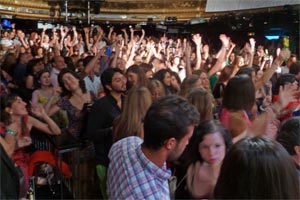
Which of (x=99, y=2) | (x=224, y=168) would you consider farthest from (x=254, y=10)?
(x=224, y=168)

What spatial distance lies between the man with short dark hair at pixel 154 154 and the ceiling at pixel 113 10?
13.2m

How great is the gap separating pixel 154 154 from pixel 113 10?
1571cm

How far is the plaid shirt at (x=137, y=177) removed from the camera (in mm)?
1787

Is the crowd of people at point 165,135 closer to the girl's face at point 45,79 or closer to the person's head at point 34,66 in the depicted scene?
the girl's face at point 45,79

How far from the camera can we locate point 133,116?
285 centimetres

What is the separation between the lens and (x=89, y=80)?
223 inches

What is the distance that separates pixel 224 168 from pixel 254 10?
35.4 feet

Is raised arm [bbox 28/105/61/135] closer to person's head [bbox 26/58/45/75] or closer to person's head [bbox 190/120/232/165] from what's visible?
person's head [bbox 190/120/232/165]

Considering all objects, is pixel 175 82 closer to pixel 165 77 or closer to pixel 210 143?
pixel 165 77

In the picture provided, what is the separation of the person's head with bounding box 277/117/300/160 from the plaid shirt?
0.73m

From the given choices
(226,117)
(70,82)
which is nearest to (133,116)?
(226,117)

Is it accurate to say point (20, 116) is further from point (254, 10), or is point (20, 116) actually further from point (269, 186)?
point (254, 10)

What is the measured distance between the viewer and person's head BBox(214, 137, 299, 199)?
137 centimetres

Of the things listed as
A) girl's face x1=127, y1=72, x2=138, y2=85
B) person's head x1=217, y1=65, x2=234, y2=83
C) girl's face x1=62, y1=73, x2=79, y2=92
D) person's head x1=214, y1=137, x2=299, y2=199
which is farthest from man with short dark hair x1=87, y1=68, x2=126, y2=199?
person's head x1=217, y1=65, x2=234, y2=83
